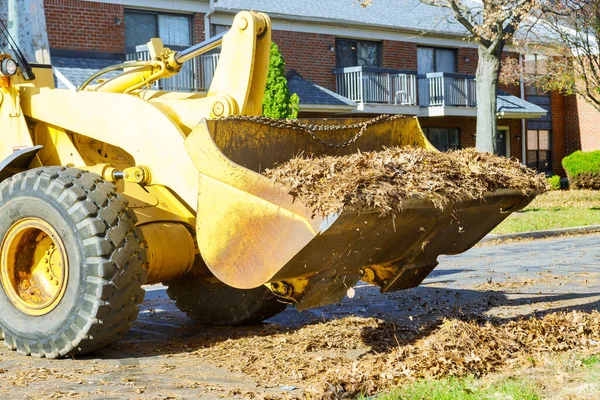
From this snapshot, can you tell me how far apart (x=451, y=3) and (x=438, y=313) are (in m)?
14.4

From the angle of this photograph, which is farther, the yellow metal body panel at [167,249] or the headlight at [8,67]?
the headlight at [8,67]

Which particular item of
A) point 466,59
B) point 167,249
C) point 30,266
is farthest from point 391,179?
point 466,59

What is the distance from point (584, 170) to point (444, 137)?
207 inches

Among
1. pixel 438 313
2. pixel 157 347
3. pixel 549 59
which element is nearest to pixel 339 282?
pixel 157 347

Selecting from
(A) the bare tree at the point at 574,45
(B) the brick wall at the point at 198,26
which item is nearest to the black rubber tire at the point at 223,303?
(A) the bare tree at the point at 574,45

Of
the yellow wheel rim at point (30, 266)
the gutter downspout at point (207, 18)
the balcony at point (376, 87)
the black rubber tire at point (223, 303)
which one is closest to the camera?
the yellow wheel rim at point (30, 266)

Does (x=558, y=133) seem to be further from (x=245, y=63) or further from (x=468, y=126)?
(x=245, y=63)

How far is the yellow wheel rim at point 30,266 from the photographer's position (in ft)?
22.3

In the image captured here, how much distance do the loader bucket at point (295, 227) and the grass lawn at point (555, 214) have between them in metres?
10.1

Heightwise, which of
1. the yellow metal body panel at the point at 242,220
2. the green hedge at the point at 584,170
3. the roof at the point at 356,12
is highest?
the roof at the point at 356,12

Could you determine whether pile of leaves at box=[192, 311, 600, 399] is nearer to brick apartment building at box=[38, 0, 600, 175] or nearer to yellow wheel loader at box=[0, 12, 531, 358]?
yellow wheel loader at box=[0, 12, 531, 358]

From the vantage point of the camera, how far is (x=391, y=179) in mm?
5859

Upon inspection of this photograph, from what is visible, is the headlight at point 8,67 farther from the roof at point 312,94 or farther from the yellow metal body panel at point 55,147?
the roof at point 312,94

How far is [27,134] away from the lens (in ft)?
24.6
